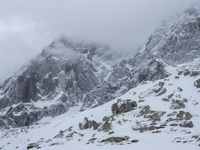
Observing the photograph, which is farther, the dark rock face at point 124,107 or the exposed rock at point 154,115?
A: the dark rock face at point 124,107

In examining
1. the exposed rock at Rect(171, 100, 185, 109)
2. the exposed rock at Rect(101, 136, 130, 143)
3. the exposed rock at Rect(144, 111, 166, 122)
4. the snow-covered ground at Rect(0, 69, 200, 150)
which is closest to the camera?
the snow-covered ground at Rect(0, 69, 200, 150)

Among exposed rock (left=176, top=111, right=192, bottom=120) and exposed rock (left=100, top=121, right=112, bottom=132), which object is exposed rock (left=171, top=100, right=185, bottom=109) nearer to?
exposed rock (left=176, top=111, right=192, bottom=120)

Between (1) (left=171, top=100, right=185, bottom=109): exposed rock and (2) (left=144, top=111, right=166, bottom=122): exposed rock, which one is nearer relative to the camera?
(2) (left=144, top=111, right=166, bottom=122): exposed rock

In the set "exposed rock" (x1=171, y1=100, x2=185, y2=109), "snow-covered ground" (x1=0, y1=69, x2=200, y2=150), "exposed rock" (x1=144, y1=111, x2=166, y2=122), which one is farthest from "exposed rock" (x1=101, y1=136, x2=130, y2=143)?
"exposed rock" (x1=171, y1=100, x2=185, y2=109)

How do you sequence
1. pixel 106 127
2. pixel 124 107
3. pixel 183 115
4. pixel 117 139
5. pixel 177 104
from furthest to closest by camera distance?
pixel 124 107
pixel 177 104
pixel 106 127
pixel 183 115
pixel 117 139

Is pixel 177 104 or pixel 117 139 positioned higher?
pixel 177 104

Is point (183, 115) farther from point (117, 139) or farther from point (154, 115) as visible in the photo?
point (117, 139)

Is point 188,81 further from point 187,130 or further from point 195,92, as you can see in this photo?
point 187,130

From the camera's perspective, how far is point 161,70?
193000mm

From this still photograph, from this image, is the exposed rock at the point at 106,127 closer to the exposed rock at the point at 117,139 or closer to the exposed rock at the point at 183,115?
the exposed rock at the point at 183,115

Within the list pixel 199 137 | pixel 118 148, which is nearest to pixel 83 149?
pixel 118 148

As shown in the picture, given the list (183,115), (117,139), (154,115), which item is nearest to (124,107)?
(154,115)

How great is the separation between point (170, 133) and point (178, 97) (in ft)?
140

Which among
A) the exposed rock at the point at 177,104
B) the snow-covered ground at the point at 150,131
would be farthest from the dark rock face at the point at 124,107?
the exposed rock at the point at 177,104
